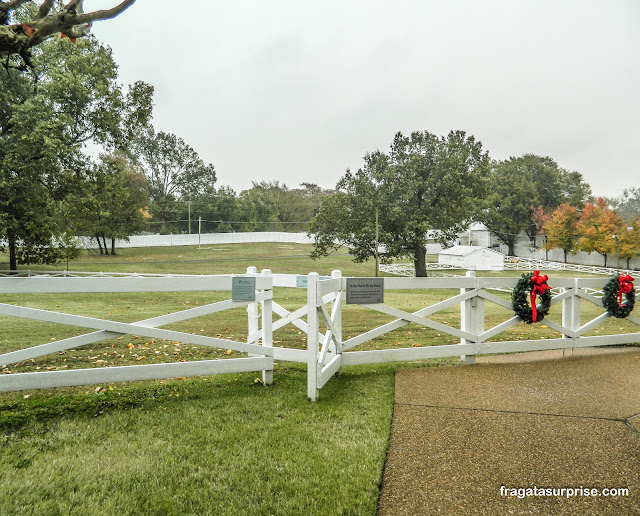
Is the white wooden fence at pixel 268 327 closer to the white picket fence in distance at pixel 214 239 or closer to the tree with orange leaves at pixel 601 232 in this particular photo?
the tree with orange leaves at pixel 601 232

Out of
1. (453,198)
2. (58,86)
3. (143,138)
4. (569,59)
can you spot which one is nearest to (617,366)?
(569,59)

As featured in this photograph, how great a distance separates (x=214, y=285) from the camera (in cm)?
344

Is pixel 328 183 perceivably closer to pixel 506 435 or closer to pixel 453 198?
pixel 453 198

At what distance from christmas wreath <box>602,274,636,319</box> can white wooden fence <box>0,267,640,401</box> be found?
0.21m

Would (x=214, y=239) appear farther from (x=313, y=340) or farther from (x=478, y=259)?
(x=313, y=340)

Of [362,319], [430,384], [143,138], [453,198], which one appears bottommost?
[362,319]

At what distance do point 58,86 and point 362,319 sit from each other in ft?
52.0

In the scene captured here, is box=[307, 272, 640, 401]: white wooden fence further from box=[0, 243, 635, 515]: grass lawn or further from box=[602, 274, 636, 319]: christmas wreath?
box=[0, 243, 635, 515]: grass lawn

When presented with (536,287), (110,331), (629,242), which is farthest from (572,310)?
(629,242)

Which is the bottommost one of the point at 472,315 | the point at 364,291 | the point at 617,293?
the point at 472,315

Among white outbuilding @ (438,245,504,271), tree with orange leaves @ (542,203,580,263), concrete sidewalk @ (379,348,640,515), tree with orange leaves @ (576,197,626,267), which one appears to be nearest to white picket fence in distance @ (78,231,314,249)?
white outbuilding @ (438,245,504,271)

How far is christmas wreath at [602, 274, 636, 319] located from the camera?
5.39m

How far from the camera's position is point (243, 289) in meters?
3.62

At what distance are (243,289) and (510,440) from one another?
7.85 feet
